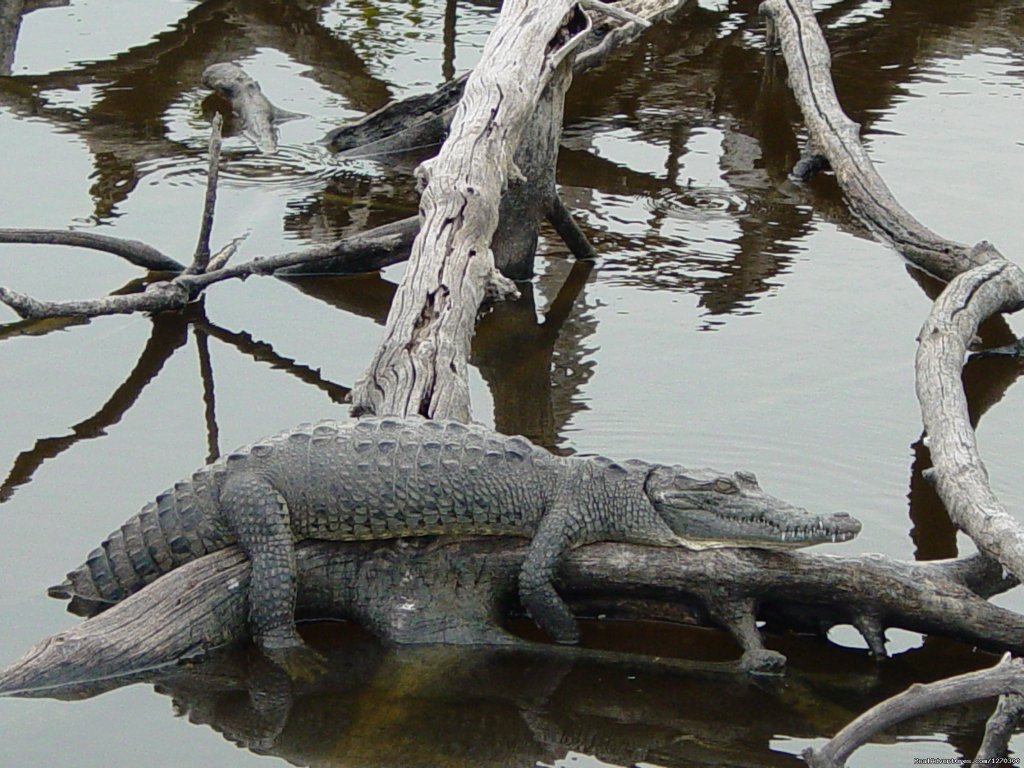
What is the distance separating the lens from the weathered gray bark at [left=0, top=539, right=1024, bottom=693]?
5105 mm

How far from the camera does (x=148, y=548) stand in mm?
5363

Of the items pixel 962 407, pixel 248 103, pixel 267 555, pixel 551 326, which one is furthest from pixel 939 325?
pixel 248 103

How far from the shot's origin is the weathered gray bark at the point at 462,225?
6195 millimetres

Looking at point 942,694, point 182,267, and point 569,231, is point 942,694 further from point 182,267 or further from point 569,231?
point 182,267

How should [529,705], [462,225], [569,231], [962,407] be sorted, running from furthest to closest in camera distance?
1. [569,231]
2. [462,225]
3. [962,407]
4. [529,705]

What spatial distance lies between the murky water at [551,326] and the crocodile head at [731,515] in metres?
0.46

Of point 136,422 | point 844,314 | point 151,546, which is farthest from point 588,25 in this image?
point 151,546

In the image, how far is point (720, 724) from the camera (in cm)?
500

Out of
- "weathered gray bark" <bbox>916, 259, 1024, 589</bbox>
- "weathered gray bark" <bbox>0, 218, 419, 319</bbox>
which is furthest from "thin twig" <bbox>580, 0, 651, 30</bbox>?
"weathered gray bark" <bbox>916, 259, 1024, 589</bbox>

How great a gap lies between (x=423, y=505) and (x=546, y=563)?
452 millimetres

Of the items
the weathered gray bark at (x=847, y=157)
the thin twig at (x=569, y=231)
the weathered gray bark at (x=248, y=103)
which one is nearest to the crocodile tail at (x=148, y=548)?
the thin twig at (x=569, y=231)

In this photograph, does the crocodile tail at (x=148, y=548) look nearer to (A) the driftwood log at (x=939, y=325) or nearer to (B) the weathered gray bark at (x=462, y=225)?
(B) the weathered gray bark at (x=462, y=225)

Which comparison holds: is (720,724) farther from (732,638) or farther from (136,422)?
(136,422)

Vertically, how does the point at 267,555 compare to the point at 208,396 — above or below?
above
